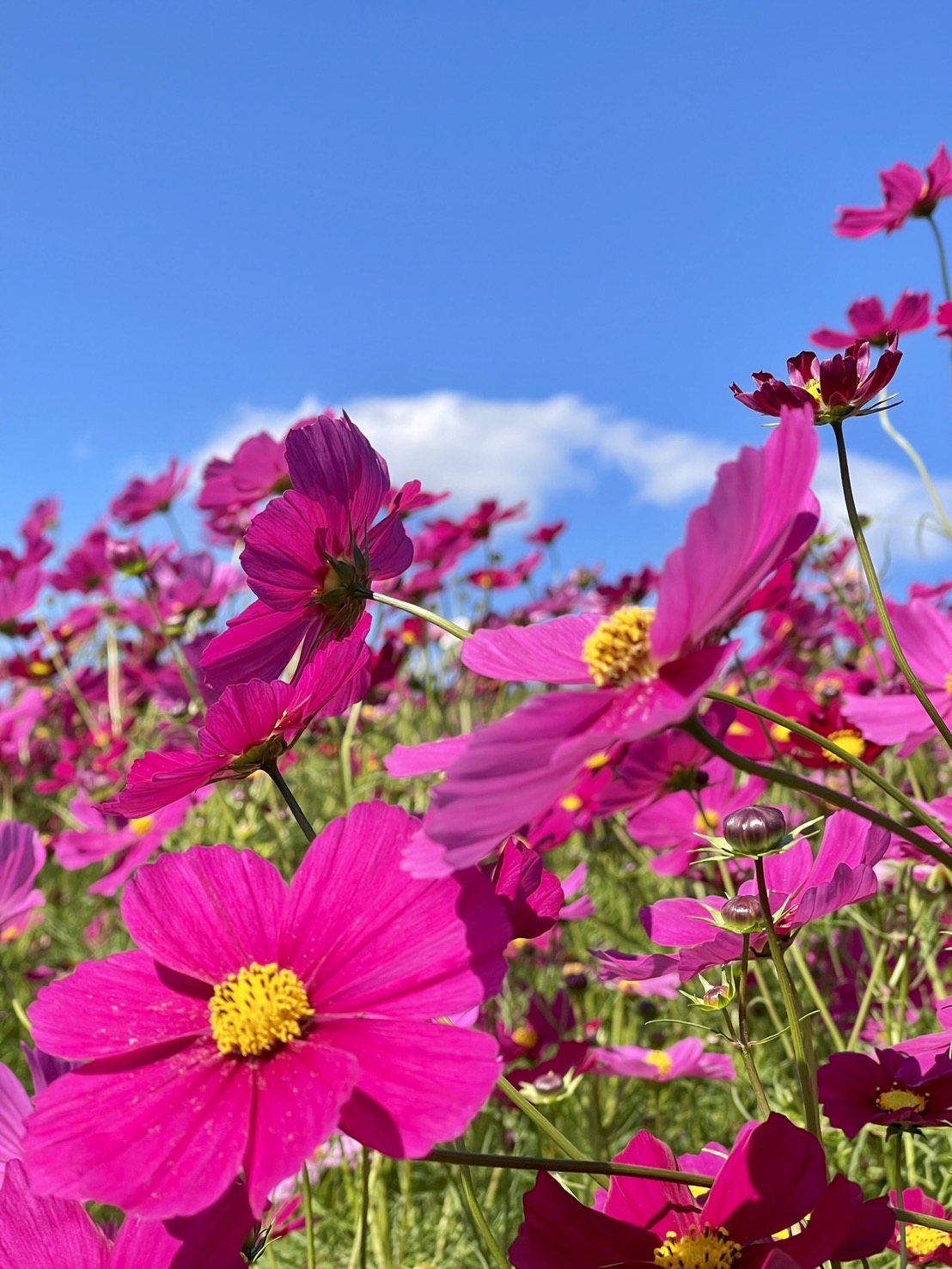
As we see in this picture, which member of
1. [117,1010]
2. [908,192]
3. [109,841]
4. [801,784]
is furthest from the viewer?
[109,841]

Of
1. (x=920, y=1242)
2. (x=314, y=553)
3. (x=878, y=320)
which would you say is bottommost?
(x=920, y=1242)

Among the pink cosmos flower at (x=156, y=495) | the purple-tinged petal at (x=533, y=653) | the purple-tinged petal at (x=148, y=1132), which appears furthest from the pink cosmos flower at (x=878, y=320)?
the pink cosmos flower at (x=156, y=495)

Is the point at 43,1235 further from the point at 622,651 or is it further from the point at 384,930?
the point at 622,651

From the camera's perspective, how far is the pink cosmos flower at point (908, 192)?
1311mm

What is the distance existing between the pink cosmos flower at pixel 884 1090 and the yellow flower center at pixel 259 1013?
23 centimetres

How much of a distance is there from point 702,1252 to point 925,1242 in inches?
8.8

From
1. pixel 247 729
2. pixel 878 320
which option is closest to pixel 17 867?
pixel 247 729

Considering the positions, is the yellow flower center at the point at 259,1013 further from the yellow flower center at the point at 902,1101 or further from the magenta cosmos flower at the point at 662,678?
the yellow flower center at the point at 902,1101

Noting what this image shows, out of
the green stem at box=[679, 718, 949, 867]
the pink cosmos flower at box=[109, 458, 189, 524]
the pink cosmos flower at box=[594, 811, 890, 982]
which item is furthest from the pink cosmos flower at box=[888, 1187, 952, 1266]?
the pink cosmos flower at box=[109, 458, 189, 524]

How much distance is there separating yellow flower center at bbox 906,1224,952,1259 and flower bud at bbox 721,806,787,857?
0.69ft

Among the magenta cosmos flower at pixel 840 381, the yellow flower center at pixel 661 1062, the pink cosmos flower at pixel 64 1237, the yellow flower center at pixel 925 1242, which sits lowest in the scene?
the yellow flower center at pixel 925 1242

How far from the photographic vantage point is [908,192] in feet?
4.39

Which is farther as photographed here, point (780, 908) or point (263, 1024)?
point (780, 908)

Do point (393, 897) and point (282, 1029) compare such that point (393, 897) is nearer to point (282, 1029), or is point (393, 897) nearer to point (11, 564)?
point (282, 1029)
